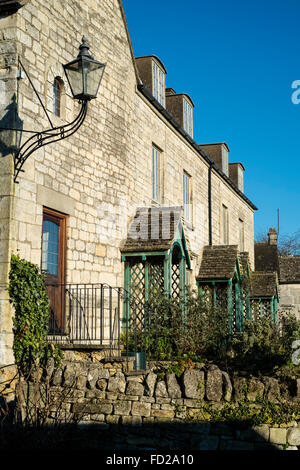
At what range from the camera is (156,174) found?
15789mm

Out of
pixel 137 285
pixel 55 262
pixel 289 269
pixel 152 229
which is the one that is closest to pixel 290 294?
pixel 289 269

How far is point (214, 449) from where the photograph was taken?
7070 millimetres

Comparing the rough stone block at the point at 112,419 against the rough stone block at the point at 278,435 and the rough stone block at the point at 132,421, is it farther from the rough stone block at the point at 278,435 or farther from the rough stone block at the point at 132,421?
the rough stone block at the point at 278,435

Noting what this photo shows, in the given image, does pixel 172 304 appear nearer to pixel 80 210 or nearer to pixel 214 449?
pixel 80 210

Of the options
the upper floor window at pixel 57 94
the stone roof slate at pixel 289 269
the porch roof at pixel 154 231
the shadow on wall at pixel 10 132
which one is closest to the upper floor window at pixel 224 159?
the stone roof slate at pixel 289 269

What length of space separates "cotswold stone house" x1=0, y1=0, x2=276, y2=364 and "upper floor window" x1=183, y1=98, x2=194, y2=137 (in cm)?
203

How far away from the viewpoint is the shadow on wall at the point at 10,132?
8.96 meters

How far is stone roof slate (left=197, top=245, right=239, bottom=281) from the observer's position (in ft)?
58.0

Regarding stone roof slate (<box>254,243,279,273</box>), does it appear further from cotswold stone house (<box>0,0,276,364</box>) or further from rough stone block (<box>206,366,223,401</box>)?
rough stone block (<box>206,366,223,401</box>)

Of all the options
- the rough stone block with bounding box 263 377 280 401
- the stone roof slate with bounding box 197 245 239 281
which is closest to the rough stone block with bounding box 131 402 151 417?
the rough stone block with bounding box 263 377 280 401

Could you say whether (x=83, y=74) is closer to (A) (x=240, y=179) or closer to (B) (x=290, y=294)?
(A) (x=240, y=179)

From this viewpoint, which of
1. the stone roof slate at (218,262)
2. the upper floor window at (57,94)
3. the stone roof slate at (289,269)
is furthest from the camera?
the stone roof slate at (289,269)

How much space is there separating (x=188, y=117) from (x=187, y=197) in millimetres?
3062

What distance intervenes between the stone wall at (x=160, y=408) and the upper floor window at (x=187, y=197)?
10564 mm
